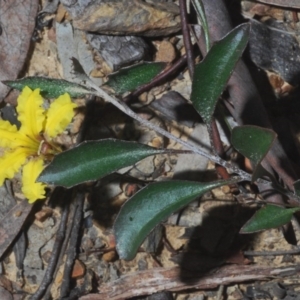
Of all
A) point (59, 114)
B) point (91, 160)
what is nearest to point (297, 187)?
point (91, 160)

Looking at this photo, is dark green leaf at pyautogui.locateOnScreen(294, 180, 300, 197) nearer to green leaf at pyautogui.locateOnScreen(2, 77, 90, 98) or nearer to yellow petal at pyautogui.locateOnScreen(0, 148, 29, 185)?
green leaf at pyautogui.locateOnScreen(2, 77, 90, 98)

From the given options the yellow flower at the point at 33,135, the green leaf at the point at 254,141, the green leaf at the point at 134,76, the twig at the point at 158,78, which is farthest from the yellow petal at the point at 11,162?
the green leaf at the point at 254,141

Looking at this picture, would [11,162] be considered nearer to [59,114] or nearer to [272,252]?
[59,114]

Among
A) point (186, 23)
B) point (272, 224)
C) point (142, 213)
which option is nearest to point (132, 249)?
point (142, 213)

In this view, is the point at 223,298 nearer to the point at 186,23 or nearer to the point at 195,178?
the point at 195,178

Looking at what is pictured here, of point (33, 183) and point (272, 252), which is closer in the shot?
point (33, 183)

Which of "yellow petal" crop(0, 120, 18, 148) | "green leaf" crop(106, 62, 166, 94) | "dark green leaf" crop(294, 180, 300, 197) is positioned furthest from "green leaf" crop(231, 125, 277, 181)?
"yellow petal" crop(0, 120, 18, 148)
